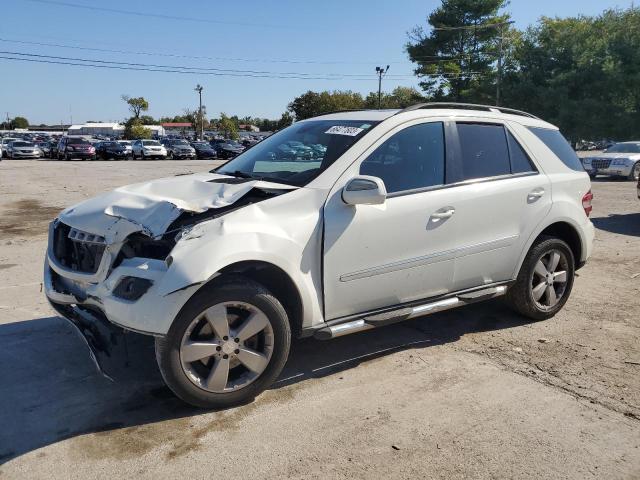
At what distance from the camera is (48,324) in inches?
189

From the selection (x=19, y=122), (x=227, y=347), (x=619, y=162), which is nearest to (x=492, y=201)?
(x=227, y=347)

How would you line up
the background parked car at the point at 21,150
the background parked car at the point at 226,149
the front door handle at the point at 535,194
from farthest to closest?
1. the background parked car at the point at 226,149
2. the background parked car at the point at 21,150
3. the front door handle at the point at 535,194

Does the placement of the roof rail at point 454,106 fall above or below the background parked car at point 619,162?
above

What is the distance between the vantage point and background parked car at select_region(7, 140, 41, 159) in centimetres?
3934

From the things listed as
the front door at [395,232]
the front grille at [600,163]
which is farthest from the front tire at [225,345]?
the front grille at [600,163]

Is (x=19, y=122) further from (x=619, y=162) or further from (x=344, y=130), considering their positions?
(x=344, y=130)

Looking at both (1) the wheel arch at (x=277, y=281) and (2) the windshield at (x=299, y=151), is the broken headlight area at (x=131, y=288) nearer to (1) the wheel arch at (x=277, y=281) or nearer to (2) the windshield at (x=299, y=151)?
(1) the wheel arch at (x=277, y=281)

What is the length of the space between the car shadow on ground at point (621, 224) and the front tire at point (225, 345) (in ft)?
26.9

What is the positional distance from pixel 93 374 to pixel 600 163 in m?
21.2

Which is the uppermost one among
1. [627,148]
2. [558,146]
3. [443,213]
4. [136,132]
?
[136,132]

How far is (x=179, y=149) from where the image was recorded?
4250 cm

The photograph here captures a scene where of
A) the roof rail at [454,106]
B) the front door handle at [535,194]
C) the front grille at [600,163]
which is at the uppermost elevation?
the roof rail at [454,106]

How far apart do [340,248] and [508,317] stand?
231 cm

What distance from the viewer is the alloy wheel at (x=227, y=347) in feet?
10.5
